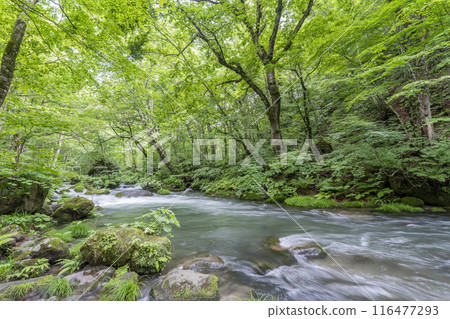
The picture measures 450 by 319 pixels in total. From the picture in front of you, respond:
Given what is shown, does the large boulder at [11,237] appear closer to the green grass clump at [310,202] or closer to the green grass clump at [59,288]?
the green grass clump at [59,288]

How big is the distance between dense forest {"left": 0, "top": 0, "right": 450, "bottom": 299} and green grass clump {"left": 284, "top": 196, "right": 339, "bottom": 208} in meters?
0.07

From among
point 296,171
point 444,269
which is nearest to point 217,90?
point 296,171

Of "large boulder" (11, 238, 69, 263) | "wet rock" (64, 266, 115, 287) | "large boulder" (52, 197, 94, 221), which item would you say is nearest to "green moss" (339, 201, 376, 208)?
"wet rock" (64, 266, 115, 287)

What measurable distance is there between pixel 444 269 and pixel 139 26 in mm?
9695

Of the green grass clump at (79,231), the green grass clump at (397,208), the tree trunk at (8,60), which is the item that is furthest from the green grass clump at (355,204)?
the tree trunk at (8,60)

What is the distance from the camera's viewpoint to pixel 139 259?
107 inches

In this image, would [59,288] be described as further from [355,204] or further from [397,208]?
[397,208]

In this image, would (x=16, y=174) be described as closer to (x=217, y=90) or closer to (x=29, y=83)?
(x=29, y=83)

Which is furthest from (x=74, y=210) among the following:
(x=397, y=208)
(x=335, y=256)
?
(x=397, y=208)

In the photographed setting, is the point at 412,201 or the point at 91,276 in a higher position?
the point at 412,201

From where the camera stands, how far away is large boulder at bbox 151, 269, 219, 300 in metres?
2.13

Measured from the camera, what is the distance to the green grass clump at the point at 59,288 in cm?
215

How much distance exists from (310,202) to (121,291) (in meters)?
7.00

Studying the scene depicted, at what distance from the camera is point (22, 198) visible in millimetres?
5316
